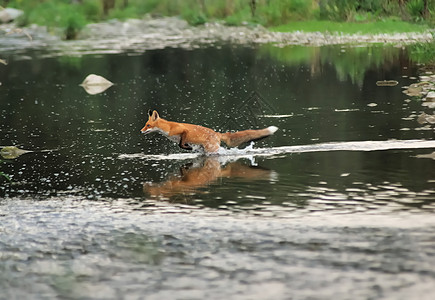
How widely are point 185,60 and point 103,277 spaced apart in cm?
2490

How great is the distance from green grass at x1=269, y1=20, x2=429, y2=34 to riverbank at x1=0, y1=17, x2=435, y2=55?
713 millimetres

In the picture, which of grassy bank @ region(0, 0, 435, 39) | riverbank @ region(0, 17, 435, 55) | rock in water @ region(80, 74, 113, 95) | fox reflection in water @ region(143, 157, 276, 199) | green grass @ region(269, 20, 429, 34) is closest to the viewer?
fox reflection in water @ region(143, 157, 276, 199)

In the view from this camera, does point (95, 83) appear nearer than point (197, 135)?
No

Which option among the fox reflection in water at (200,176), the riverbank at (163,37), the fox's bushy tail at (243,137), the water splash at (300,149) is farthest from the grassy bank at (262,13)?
the fox reflection in water at (200,176)

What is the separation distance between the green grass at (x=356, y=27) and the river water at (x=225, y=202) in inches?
691

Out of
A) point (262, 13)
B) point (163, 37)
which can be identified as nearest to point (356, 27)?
point (163, 37)

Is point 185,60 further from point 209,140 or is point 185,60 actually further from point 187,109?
point 209,140

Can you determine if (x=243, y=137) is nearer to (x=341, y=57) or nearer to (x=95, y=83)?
(x=95, y=83)

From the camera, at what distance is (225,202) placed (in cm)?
1056

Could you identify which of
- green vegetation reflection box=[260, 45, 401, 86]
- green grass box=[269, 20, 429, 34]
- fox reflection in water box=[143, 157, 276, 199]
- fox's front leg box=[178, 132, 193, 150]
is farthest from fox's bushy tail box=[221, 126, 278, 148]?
green grass box=[269, 20, 429, 34]

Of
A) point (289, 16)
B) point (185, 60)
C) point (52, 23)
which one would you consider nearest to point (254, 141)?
point (185, 60)

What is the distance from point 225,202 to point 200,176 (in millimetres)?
1707

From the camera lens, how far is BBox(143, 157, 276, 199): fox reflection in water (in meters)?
11.4

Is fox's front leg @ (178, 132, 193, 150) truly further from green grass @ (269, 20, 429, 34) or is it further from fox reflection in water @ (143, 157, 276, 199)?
green grass @ (269, 20, 429, 34)
